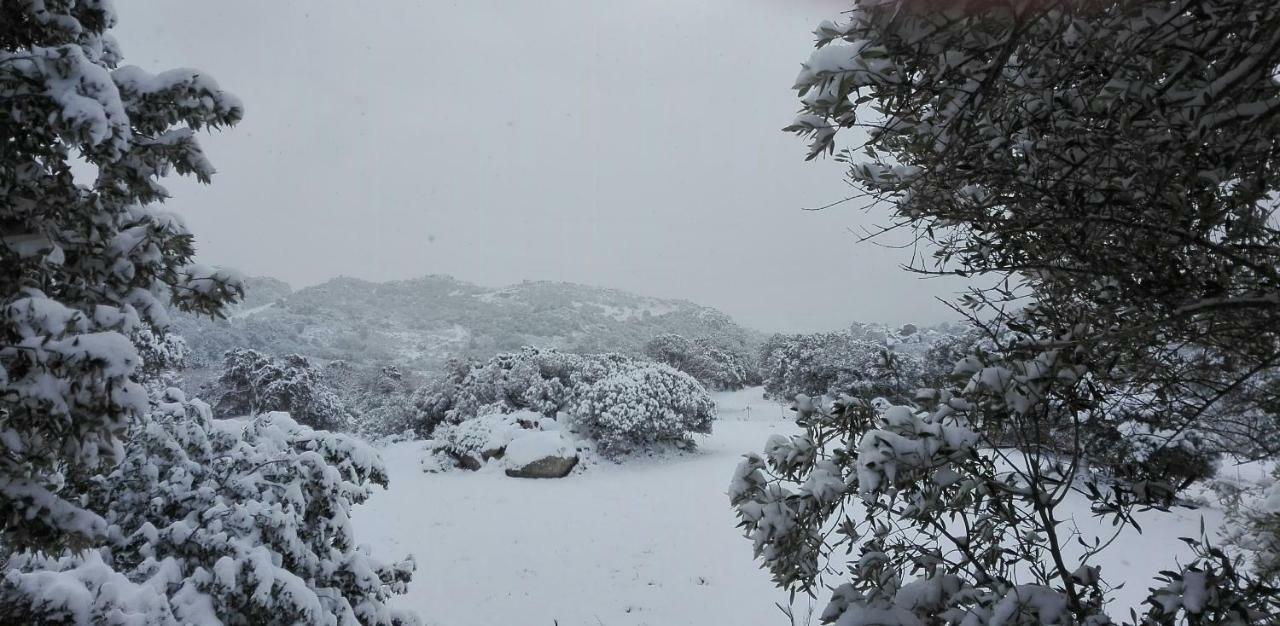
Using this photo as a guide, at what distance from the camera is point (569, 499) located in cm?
1087

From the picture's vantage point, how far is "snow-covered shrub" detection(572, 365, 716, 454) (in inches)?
533

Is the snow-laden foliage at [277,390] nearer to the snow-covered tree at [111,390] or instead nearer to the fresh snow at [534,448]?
the fresh snow at [534,448]

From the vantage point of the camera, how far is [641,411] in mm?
13477

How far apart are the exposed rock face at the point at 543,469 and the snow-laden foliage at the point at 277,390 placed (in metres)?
8.97

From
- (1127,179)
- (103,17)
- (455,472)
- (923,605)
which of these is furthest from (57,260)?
(455,472)

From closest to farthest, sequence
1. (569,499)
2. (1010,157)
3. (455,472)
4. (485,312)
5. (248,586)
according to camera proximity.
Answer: (1010,157) < (248,586) < (569,499) < (455,472) < (485,312)

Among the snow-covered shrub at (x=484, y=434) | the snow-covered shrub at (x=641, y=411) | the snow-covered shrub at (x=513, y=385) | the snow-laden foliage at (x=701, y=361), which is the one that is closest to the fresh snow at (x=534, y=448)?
the snow-covered shrub at (x=484, y=434)

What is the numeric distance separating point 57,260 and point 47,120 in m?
0.46

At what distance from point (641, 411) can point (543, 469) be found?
2.73 m

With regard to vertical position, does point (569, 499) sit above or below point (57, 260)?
above

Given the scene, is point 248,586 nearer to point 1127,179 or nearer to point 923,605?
point 923,605

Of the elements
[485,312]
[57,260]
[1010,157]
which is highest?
[485,312]

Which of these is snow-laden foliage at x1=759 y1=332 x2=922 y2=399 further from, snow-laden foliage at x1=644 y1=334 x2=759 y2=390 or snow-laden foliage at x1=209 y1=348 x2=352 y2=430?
snow-laden foliage at x1=209 y1=348 x2=352 y2=430

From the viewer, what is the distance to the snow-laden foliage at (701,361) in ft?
87.8
